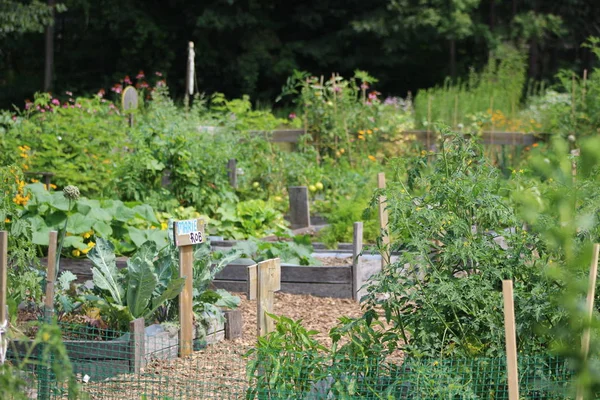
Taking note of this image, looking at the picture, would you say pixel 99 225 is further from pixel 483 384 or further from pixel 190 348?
pixel 483 384

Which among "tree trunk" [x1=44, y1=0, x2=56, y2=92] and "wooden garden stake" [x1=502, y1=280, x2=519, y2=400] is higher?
"tree trunk" [x1=44, y1=0, x2=56, y2=92]

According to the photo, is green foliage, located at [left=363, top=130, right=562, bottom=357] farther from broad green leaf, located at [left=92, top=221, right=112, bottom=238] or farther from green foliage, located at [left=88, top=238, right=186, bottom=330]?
broad green leaf, located at [left=92, top=221, right=112, bottom=238]

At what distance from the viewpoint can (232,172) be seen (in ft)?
30.3

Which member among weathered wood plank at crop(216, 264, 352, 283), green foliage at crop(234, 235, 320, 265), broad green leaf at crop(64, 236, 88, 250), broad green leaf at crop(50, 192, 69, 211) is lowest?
weathered wood plank at crop(216, 264, 352, 283)

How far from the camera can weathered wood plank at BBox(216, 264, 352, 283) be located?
646cm

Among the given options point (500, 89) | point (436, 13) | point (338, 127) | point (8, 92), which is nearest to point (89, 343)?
point (338, 127)

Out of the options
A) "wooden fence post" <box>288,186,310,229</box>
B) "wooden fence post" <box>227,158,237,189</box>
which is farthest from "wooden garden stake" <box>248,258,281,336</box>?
"wooden fence post" <box>227,158,237,189</box>

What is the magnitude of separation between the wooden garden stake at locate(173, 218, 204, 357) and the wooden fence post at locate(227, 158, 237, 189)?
421 centimetres

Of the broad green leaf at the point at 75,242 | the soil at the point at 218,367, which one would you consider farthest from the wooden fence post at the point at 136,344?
the broad green leaf at the point at 75,242

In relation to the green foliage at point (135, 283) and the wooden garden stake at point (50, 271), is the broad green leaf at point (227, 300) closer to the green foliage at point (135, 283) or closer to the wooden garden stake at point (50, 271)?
the green foliage at point (135, 283)

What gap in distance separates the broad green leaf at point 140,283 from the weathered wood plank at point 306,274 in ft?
5.04

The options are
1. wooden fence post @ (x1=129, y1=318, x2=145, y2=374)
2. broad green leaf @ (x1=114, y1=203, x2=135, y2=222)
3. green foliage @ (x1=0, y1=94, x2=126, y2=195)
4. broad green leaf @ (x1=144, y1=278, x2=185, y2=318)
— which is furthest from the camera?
green foliage @ (x1=0, y1=94, x2=126, y2=195)

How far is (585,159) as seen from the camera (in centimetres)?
167

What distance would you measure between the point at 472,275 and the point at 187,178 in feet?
15.3
